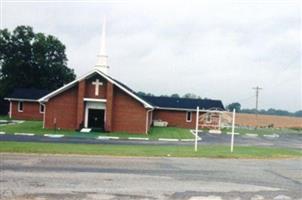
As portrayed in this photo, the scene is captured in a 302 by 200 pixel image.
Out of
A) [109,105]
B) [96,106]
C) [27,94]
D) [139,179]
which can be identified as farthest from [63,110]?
[139,179]

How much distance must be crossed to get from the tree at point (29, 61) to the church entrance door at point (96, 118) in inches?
1174

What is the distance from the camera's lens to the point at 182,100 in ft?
206

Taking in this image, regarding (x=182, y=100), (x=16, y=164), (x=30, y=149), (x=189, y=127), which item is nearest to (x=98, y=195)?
(x=16, y=164)

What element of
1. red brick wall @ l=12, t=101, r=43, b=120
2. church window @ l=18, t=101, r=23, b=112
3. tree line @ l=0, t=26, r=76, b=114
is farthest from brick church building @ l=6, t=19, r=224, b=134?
tree line @ l=0, t=26, r=76, b=114

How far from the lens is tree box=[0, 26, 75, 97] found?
70625mm

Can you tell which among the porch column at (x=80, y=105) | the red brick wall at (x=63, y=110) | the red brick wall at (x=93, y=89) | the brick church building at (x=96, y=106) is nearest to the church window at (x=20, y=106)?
the brick church building at (x=96, y=106)

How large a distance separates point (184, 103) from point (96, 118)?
20.8 meters

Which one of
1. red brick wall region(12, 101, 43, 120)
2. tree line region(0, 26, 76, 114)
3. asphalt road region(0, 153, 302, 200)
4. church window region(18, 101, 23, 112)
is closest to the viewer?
asphalt road region(0, 153, 302, 200)

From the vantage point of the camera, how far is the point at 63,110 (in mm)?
42094

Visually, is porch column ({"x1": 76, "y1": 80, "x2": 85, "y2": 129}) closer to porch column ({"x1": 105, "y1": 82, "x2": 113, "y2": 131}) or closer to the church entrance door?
the church entrance door

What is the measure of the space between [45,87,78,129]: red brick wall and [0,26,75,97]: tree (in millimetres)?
28590

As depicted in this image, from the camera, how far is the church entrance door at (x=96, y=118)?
42.4m

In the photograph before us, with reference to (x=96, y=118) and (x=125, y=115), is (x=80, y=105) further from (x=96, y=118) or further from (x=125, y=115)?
(x=125, y=115)

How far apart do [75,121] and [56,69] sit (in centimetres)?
3361
